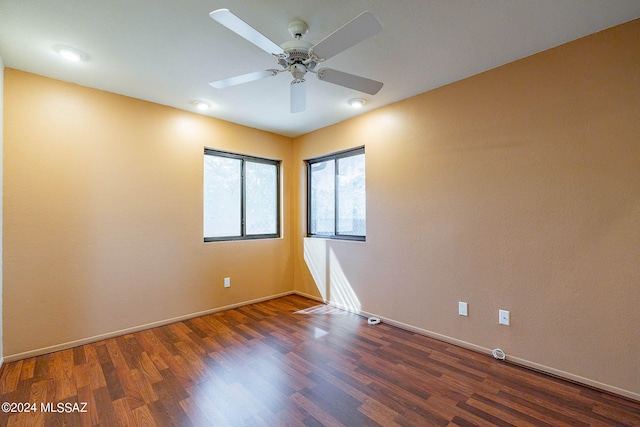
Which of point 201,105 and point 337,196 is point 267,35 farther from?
point 337,196

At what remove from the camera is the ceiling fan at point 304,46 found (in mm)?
1363

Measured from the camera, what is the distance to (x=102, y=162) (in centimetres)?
276

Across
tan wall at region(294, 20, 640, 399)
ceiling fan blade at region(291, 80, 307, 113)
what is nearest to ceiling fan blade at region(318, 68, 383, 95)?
ceiling fan blade at region(291, 80, 307, 113)

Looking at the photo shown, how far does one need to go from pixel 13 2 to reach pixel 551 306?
13.6 ft

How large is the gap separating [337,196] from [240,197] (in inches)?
54.5

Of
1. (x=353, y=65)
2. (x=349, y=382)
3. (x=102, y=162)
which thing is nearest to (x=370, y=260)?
(x=349, y=382)

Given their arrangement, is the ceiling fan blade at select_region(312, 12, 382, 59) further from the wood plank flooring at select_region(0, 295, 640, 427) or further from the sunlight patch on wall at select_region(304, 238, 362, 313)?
the sunlight patch on wall at select_region(304, 238, 362, 313)

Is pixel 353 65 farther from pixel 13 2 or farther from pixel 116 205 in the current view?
pixel 116 205

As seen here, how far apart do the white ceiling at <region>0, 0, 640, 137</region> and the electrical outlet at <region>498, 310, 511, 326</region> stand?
2107 millimetres

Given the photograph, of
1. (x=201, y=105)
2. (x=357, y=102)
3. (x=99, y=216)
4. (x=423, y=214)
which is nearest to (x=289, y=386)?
(x=423, y=214)

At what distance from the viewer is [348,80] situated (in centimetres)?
194

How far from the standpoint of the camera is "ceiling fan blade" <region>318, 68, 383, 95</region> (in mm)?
1838

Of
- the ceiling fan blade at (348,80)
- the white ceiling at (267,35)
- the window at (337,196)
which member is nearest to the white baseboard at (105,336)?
the window at (337,196)

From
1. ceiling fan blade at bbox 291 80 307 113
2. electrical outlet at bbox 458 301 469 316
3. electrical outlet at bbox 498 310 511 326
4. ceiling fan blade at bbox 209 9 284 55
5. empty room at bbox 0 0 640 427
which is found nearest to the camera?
ceiling fan blade at bbox 209 9 284 55
